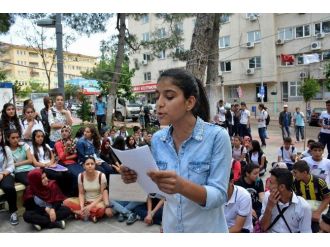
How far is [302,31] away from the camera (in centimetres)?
2517

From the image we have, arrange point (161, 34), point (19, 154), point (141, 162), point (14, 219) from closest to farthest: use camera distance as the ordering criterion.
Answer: point (141, 162) → point (14, 219) → point (19, 154) → point (161, 34)

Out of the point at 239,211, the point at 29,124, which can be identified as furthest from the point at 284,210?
the point at 29,124

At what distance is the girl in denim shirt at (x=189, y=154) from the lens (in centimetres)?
127

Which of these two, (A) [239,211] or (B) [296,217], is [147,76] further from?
(B) [296,217]

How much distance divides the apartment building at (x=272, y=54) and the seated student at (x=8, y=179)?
20.0 m

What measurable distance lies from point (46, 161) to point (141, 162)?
423 cm

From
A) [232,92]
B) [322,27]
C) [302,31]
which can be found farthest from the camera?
[232,92]

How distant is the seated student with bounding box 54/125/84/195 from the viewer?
5.13m

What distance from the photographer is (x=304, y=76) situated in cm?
2533

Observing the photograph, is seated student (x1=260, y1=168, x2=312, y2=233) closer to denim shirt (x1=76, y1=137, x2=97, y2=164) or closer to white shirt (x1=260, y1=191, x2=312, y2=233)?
white shirt (x1=260, y1=191, x2=312, y2=233)

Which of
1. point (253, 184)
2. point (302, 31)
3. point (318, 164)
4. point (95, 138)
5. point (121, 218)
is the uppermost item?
point (302, 31)

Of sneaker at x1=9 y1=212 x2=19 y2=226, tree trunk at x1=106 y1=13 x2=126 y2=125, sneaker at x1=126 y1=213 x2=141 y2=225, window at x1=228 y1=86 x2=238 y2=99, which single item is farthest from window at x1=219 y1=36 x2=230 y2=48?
sneaker at x1=9 y1=212 x2=19 y2=226

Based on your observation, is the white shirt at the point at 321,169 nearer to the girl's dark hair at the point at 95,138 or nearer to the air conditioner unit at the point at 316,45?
the girl's dark hair at the point at 95,138
